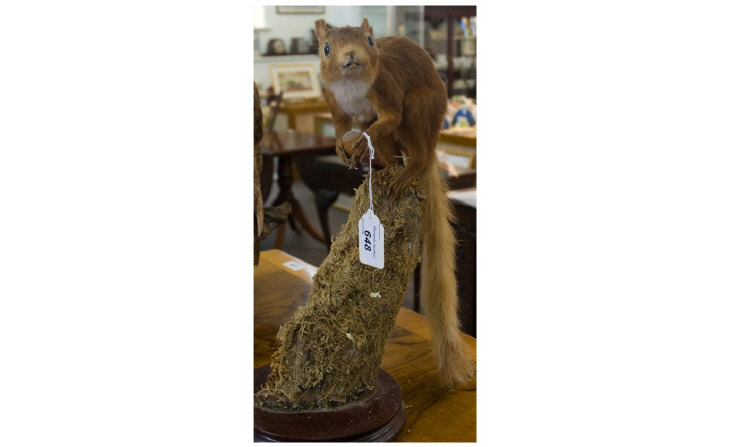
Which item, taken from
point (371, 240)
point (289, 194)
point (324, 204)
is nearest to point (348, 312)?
point (371, 240)

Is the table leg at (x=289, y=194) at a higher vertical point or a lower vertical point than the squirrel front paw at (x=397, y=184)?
lower

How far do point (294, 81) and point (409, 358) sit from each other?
7.54 ft

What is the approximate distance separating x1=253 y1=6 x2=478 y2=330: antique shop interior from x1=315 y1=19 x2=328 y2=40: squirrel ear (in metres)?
0.81

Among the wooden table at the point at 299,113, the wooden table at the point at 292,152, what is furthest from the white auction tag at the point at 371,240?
the wooden table at the point at 299,113

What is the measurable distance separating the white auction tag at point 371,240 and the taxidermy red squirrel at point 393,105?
69 mm

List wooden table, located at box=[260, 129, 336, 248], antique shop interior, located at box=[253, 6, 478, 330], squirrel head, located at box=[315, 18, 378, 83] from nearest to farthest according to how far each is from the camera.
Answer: squirrel head, located at box=[315, 18, 378, 83] → antique shop interior, located at box=[253, 6, 478, 330] → wooden table, located at box=[260, 129, 336, 248]

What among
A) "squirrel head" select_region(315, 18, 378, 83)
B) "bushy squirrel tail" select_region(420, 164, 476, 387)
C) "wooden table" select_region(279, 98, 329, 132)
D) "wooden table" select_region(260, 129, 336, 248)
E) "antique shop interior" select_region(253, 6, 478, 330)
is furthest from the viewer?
"wooden table" select_region(279, 98, 329, 132)

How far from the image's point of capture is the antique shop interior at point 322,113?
2.17 meters

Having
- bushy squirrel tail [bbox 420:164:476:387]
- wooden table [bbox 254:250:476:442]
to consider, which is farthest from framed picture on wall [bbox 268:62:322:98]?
bushy squirrel tail [bbox 420:164:476:387]

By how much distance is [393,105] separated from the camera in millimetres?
1032

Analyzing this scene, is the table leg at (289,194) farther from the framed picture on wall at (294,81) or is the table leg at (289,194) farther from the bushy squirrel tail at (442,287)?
the bushy squirrel tail at (442,287)

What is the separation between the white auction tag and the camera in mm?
1045

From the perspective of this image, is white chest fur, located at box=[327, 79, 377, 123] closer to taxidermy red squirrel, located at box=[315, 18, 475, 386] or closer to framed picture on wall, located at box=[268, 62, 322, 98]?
taxidermy red squirrel, located at box=[315, 18, 475, 386]

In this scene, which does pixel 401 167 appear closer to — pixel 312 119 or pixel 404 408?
pixel 404 408
